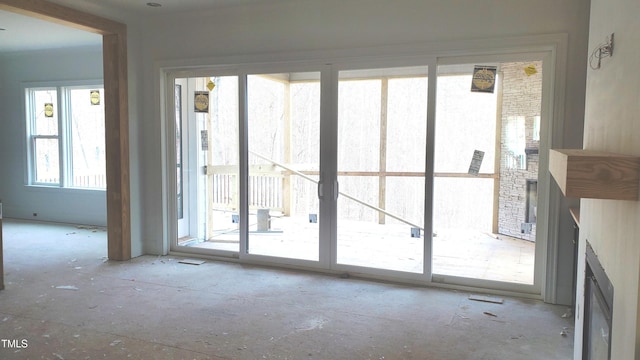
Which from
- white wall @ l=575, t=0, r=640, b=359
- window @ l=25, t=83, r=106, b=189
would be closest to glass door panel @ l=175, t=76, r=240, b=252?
window @ l=25, t=83, r=106, b=189

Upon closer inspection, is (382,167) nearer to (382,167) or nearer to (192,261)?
(382,167)

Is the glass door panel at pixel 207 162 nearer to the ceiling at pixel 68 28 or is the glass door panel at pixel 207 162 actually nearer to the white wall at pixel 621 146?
the ceiling at pixel 68 28

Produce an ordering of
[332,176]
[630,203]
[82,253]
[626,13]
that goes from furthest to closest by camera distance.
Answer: [82,253]
[332,176]
[626,13]
[630,203]

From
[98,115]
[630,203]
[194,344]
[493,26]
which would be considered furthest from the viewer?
[98,115]

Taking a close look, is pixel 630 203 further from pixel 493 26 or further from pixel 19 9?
pixel 19 9

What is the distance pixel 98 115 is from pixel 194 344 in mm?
5442

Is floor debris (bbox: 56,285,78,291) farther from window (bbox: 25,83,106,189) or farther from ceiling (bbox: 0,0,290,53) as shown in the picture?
window (bbox: 25,83,106,189)

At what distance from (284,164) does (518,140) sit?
7.57 ft

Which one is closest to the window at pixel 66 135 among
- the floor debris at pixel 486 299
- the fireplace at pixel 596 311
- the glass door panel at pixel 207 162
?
the glass door panel at pixel 207 162

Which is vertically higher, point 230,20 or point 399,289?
point 230,20

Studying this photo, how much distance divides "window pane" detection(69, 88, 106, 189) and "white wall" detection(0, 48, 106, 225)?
0.25m

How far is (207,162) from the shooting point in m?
5.57

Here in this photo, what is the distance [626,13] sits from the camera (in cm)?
136

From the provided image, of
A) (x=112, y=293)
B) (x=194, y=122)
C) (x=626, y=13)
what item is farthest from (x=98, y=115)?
(x=626, y=13)
